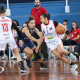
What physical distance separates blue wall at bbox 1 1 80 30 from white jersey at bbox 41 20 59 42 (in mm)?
4787

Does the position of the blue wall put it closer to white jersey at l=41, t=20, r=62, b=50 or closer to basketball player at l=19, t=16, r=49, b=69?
basketball player at l=19, t=16, r=49, b=69

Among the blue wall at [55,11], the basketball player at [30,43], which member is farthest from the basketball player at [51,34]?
the blue wall at [55,11]

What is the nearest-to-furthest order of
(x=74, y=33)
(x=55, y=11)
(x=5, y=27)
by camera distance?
(x=5, y=27), (x=74, y=33), (x=55, y=11)

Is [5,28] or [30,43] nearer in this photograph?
[5,28]

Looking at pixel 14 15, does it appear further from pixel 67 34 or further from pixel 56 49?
pixel 56 49

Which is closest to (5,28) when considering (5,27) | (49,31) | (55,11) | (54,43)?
(5,27)

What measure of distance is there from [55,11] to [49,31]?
16.9 feet

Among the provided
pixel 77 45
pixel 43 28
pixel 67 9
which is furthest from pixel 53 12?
pixel 43 28

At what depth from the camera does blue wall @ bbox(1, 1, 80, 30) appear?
9617mm

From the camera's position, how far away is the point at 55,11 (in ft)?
32.4

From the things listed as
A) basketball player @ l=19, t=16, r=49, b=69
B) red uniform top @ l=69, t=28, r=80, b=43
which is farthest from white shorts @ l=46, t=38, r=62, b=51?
red uniform top @ l=69, t=28, r=80, b=43

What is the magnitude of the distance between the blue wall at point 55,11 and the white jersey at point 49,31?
4.79 metres

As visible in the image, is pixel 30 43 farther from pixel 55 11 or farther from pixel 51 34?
pixel 55 11

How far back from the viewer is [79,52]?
23.6ft
